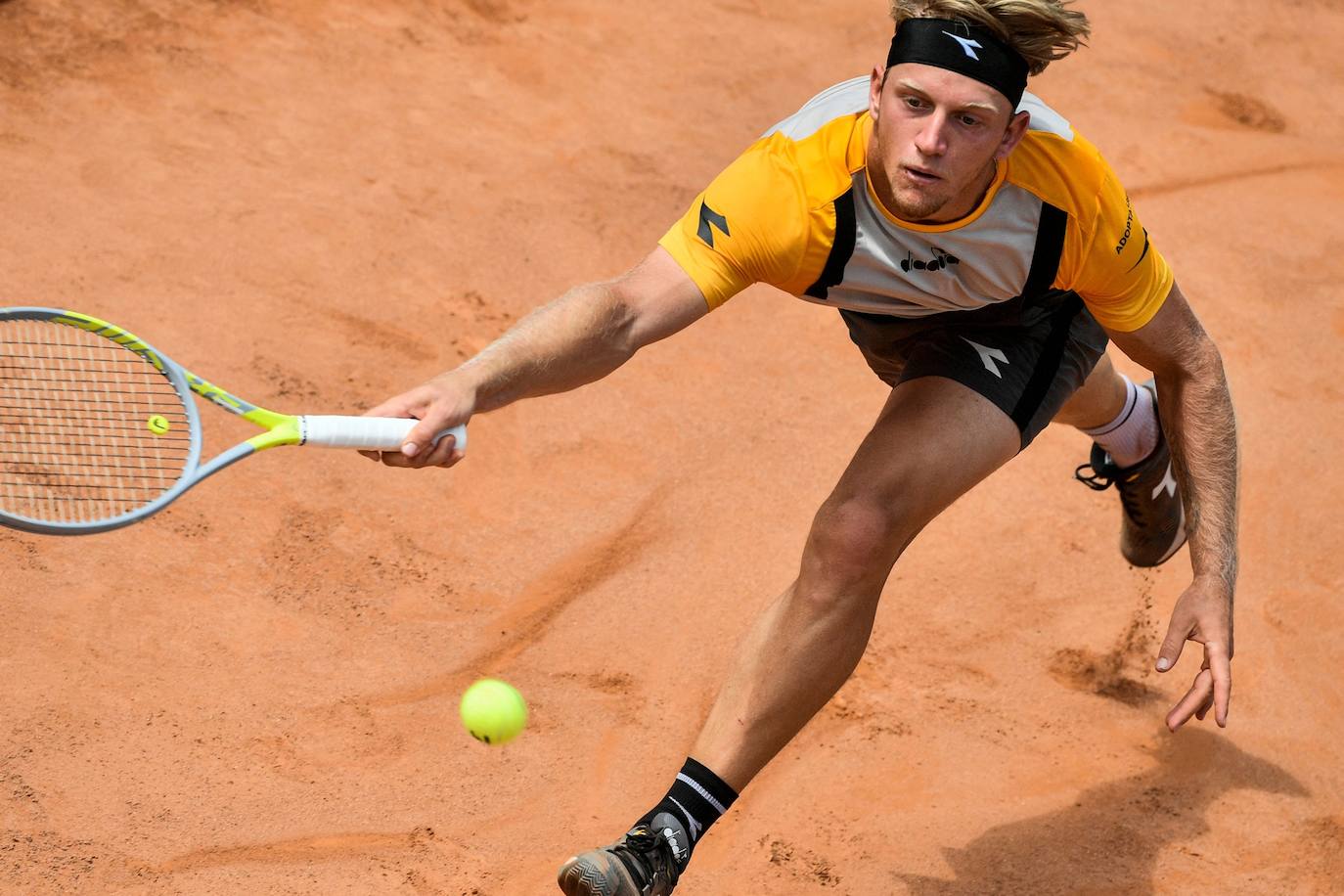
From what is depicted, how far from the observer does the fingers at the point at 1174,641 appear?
3.06 m

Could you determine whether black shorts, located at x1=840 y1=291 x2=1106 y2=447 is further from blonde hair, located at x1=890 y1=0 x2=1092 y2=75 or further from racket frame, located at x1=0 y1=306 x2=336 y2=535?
racket frame, located at x1=0 y1=306 x2=336 y2=535

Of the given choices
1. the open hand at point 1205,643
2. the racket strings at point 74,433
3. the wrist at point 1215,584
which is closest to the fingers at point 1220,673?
the open hand at point 1205,643

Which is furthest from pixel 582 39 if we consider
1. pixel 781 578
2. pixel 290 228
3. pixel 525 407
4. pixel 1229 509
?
pixel 1229 509

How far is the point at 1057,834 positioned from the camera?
381cm

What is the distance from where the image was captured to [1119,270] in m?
3.28

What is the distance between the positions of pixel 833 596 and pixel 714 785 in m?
0.47

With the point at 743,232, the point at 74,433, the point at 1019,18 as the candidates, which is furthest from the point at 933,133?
the point at 74,433

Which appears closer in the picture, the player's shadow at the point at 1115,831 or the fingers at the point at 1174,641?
the fingers at the point at 1174,641

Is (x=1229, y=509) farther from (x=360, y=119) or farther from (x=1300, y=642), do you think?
(x=360, y=119)

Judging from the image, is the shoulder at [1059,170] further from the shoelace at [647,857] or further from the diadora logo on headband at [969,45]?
the shoelace at [647,857]

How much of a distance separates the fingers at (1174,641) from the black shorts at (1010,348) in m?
0.53

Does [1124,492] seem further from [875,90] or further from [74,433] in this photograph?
[74,433]

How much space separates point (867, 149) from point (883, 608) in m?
1.68

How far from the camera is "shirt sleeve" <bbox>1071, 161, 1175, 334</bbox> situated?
10.7 feet
